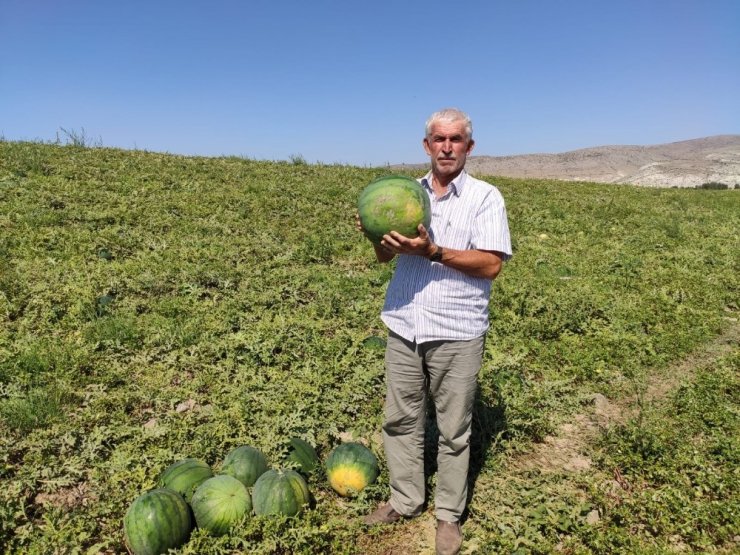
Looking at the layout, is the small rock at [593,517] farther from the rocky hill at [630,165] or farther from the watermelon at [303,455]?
the rocky hill at [630,165]

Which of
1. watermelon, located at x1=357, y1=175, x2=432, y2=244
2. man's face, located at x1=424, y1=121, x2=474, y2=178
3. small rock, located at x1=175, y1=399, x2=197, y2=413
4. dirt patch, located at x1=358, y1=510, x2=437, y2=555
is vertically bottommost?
dirt patch, located at x1=358, y1=510, x2=437, y2=555

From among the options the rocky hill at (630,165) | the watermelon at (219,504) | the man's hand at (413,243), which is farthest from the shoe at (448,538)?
the rocky hill at (630,165)

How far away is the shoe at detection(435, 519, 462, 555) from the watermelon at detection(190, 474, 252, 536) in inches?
51.3

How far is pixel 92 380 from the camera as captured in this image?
5.22 meters

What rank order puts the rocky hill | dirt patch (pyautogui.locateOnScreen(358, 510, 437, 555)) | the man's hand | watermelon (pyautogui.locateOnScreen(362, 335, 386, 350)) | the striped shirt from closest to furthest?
1. the man's hand
2. the striped shirt
3. dirt patch (pyautogui.locateOnScreen(358, 510, 437, 555))
4. watermelon (pyautogui.locateOnScreen(362, 335, 386, 350))
5. the rocky hill

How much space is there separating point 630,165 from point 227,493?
90.3 meters

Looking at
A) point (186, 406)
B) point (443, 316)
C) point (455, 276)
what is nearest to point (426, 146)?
point (455, 276)

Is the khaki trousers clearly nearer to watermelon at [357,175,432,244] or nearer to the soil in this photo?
the soil

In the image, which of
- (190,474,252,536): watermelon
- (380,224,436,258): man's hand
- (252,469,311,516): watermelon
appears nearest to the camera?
(380,224,436,258): man's hand

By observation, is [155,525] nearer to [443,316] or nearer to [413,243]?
[443,316]

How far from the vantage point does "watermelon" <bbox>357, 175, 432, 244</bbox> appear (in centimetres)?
315

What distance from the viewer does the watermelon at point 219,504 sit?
3.36 metres

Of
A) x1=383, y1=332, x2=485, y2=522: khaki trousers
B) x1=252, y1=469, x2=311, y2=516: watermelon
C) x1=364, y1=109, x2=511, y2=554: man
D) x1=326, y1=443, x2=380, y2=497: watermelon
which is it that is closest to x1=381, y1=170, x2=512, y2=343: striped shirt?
x1=364, y1=109, x2=511, y2=554: man

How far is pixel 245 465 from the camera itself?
3760mm
